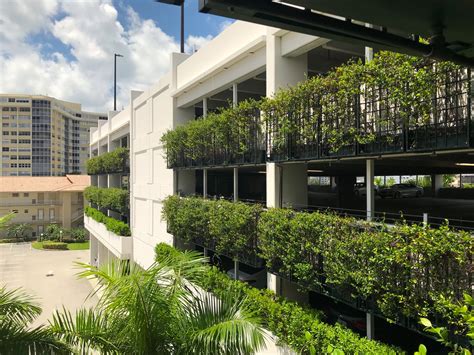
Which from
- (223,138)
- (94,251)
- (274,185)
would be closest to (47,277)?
(94,251)

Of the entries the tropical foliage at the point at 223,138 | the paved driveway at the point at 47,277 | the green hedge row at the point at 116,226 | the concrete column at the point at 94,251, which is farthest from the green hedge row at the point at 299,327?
the concrete column at the point at 94,251

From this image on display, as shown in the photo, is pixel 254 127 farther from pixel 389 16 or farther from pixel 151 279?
pixel 389 16

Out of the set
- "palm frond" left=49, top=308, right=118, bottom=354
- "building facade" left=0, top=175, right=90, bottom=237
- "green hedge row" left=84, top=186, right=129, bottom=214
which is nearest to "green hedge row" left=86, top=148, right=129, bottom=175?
"green hedge row" left=84, top=186, right=129, bottom=214

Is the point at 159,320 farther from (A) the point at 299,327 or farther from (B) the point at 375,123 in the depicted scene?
(B) the point at 375,123

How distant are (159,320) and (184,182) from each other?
11.2 metres

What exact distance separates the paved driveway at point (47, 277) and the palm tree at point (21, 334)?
17120 mm

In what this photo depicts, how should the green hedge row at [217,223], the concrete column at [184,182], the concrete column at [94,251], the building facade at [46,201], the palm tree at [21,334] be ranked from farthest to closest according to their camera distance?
the building facade at [46,201] → the concrete column at [94,251] → the concrete column at [184,182] → the green hedge row at [217,223] → the palm tree at [21,334]

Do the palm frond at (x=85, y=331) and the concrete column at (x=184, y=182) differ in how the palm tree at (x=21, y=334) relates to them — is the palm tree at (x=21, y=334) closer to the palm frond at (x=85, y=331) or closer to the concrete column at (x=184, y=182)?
the palm frond at (x=85, y=331)

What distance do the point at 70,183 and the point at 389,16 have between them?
60.5 meters

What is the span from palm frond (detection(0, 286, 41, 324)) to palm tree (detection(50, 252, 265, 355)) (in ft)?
2.98

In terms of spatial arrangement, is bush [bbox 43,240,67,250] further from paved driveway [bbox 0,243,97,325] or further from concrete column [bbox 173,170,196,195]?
concrete column [bbox 173,170,196,195]

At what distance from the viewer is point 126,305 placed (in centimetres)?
590

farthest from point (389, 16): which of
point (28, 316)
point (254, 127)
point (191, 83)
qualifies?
point (191, 83)

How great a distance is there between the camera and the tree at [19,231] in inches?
2097
